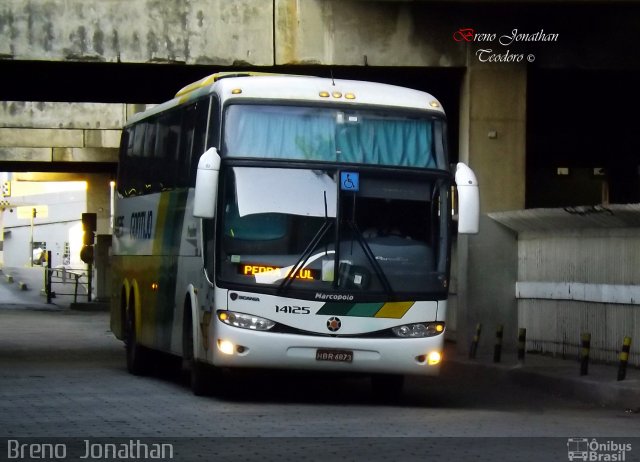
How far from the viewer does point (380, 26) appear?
23.7m

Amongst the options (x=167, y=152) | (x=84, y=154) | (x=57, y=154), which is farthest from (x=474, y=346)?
(x=84, y=154)

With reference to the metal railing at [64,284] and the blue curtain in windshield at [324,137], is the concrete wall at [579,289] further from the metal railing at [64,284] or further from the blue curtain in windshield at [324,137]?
the metal railing at [64,284]

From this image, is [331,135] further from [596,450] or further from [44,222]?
[44,222]

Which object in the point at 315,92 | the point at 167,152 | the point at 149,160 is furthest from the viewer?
the point at 149,160

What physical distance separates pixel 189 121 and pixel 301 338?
352 centimetres

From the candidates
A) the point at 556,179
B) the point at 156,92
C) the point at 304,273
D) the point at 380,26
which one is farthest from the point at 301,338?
the point at 556,179

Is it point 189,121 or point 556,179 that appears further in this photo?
point 556,179

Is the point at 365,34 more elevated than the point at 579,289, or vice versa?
the point at 365,34

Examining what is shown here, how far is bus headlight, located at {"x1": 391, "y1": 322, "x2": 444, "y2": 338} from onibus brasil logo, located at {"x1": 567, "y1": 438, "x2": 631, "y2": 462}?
3.45 meters

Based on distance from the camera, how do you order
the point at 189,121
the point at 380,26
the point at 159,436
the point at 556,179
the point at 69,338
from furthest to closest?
the point at 556,179
the point at 69,338
the point at 380,26
the point at 189,121
the point at 159,436

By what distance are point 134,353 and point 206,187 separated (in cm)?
559

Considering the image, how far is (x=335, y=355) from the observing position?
15.4 metres

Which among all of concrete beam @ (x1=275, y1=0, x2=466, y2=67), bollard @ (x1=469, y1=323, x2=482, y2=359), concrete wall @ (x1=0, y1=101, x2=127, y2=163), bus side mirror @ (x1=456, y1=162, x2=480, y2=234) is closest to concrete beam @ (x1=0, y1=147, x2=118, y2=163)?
concrete wall @ (x1=0, y1=101, x2=127, y2=163)

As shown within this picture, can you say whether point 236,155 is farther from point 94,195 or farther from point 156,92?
point 94,195
